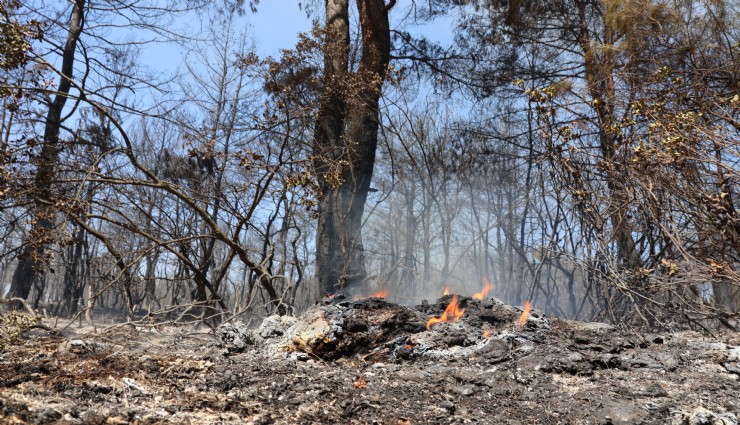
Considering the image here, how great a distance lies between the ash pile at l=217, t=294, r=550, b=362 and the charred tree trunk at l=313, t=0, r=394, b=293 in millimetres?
2820

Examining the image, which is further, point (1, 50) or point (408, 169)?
point (408, 169)

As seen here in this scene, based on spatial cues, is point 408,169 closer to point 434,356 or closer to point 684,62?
point 684,62

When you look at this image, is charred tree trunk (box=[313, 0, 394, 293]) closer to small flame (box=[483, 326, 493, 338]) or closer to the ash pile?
the ash pile

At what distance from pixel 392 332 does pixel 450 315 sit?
682 millimetres

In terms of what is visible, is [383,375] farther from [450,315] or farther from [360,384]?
[450,315]

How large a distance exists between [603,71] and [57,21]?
9096 millimetres

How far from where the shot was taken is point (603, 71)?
24.5 feet

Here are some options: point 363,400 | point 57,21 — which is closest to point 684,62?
point 363,400

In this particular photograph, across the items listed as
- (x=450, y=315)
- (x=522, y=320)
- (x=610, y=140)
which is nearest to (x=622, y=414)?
(x=522, y=320)

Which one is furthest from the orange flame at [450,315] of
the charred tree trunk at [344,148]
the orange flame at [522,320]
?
the charred tree trunk at [344,148]

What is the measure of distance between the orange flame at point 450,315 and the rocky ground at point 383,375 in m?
0.07

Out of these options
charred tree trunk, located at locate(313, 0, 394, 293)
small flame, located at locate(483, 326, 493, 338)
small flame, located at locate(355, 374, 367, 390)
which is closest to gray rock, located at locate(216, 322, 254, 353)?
small flame, located at locate(355, 374, 367, 390)

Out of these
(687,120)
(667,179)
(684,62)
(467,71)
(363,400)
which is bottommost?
(363,400)

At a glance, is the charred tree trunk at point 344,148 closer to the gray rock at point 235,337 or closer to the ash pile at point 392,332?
the ash pile at point 392,332
